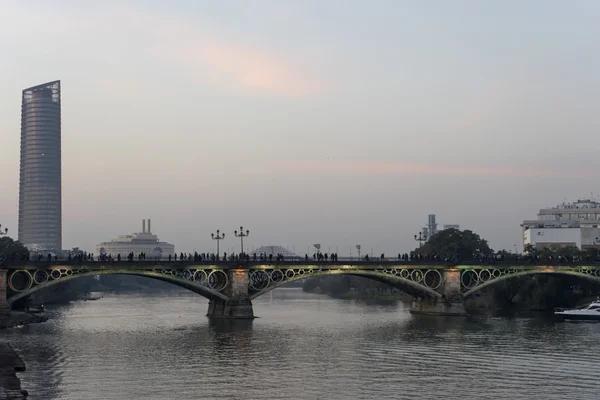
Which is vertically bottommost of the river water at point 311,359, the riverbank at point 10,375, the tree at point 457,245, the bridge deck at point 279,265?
the river water at point 311,359

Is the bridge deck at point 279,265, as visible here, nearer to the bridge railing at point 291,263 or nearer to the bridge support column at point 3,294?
the bridge railing at point 291,263

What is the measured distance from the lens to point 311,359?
73.1 m

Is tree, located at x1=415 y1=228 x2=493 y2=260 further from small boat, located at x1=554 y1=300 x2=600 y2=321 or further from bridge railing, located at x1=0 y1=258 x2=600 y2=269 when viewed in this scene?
small boat, located at x1=554 y1=300 x2=600 y2=321

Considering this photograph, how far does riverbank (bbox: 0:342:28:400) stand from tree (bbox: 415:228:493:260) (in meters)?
108

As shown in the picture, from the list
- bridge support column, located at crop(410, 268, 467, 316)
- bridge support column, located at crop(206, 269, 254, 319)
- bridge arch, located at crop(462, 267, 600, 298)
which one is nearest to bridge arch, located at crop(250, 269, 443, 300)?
bridge support column, located at crop(410, 268, 467, 316)

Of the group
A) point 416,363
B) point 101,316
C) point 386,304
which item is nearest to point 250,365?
point 416,363

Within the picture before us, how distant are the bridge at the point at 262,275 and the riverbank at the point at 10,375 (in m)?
30.9

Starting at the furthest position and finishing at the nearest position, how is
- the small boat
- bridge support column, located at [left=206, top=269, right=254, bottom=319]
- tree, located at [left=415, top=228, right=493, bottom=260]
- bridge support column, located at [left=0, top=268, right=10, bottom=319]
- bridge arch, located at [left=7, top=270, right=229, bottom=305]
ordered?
tree, located at [left=415, top=228, right=493, bottom=260] → the small boat → bridge support column, located at [left=206, top=269, right=254, bottom=319] → bridge arch, located at [left=7, top=270, right=229, bottom=305] → bridge support column, located at [left=0, top=268, right=10, bottom=319]

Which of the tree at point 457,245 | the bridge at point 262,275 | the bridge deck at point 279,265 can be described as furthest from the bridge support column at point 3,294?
the tree at point 457,245

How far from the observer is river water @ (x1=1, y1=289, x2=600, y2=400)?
186ft

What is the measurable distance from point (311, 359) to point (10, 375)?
86.6 ft

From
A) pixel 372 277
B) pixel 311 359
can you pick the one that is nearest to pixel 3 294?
pixel 311 359

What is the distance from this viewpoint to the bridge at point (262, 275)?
103188 mm

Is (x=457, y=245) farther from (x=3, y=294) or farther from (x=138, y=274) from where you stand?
(x=3, y=294)
